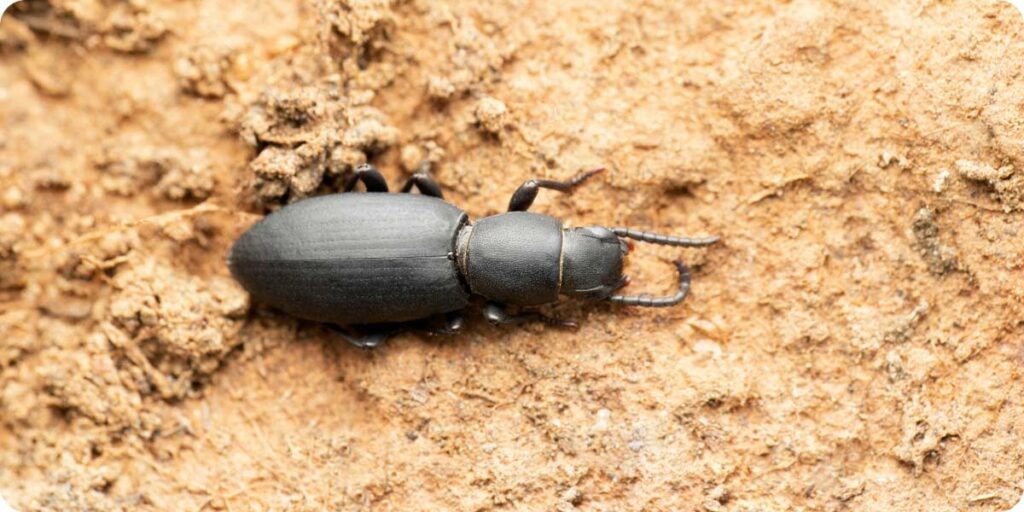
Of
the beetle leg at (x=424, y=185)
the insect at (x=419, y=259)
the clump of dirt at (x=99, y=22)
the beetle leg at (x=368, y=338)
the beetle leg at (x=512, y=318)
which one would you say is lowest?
the beetle leg at (x=368, y=338)

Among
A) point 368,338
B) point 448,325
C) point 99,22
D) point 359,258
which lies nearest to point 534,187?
point 448,325

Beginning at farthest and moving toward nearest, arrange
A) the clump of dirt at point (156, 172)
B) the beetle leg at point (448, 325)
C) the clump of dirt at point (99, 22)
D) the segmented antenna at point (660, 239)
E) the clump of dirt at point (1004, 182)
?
the clump of dirt at point (99, 22)
the clump of dirt at point (156, 172)
the beetle leg at point (448, 325)
the segmented antenna at point (660, 239)
the clump of dirt at point (1004, 182)

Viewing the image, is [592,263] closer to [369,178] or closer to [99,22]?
[369,178]

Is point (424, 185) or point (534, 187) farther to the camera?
point (424, 185)

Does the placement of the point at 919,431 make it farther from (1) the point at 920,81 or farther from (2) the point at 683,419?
(1) the point at 920,81

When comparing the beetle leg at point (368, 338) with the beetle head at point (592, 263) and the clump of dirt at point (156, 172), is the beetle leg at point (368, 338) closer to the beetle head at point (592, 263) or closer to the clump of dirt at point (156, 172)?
the beetle head at point (592, 263)

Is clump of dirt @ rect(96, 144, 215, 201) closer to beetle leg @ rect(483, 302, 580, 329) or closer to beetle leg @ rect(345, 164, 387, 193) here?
beetle leg @ rect(345, 164, 387, 193)

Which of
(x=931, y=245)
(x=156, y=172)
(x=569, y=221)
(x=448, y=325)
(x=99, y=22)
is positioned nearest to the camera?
(x=931, y=245)

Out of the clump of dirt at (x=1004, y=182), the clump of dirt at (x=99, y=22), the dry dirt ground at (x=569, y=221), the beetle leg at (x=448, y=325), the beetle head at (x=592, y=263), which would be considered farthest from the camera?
the clump of dirt at (x=99, y=22)

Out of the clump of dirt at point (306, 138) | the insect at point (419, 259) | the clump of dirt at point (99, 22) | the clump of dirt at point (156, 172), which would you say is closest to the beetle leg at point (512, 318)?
the insect at point (419, 259)
